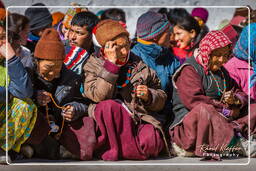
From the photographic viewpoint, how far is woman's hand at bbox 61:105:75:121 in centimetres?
427

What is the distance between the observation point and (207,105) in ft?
14.3

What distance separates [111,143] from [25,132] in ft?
2.00

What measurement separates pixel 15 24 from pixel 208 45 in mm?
1434

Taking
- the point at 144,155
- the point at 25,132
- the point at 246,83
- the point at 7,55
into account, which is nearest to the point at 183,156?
the point at 144,155

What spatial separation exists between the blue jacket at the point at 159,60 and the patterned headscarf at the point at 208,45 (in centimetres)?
32

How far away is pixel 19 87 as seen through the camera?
13.4 feet

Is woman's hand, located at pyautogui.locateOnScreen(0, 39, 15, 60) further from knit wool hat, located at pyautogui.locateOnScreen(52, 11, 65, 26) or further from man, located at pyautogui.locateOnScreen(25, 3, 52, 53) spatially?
knit wool hat, located at pyautogui.locateOnScreen(52, 11, 65, 26)

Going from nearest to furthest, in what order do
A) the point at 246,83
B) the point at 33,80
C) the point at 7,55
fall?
the point at 7,55 → the point at 33,80 → the point at 246,83

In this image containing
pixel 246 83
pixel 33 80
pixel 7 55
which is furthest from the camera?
pixel 246 83

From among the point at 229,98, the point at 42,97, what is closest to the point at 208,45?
the point at 229,98

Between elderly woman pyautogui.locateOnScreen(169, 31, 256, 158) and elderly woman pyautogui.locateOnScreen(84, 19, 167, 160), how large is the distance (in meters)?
0.16

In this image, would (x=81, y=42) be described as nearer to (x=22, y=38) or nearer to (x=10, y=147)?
(x=22, y=38)

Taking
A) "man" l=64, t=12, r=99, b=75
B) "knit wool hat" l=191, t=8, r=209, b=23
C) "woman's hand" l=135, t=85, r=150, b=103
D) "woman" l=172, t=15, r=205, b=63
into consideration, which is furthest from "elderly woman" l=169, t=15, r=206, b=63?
"woman's hand" l=135, t=85, r=150, b=103

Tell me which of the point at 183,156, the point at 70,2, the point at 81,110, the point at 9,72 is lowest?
the point at 183,156
